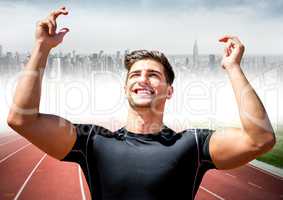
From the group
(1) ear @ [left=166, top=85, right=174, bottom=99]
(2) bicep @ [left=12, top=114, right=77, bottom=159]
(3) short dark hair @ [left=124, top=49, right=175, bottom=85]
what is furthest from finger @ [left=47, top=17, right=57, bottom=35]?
(1) ear @ [left=166, top=85, right=174, bottom=99]

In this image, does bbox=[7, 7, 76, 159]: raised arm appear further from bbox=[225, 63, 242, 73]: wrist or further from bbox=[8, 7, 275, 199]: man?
bbox=[225, 63, 242, 73]: wrist

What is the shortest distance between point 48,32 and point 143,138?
1.86ft

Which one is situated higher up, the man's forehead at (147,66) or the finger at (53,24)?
the finger at (53,24)

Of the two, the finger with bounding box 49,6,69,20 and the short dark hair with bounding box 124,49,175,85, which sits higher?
the finger with bounding box 49,6,69,20

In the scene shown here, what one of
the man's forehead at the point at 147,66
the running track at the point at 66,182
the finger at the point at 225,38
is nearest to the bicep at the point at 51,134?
the man's forehead at the point at 147,66

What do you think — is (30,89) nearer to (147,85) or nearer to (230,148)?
(147,85)

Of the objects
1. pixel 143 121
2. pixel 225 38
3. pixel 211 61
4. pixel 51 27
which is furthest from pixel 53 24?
pixel 211 61

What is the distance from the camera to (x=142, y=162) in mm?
1821

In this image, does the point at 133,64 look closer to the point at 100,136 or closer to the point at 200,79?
the point at 100,136

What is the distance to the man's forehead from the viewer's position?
1993mm

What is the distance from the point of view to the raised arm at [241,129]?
1.72 m

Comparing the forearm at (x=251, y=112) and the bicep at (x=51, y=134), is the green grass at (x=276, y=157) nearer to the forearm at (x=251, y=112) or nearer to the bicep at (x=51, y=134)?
the forearm at (x=251, y=112)

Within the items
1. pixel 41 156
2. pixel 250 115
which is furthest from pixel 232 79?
pixel 41 156

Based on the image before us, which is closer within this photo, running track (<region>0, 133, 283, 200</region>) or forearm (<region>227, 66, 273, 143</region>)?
forearm (<region>227, 66, 273, 143</region>)
